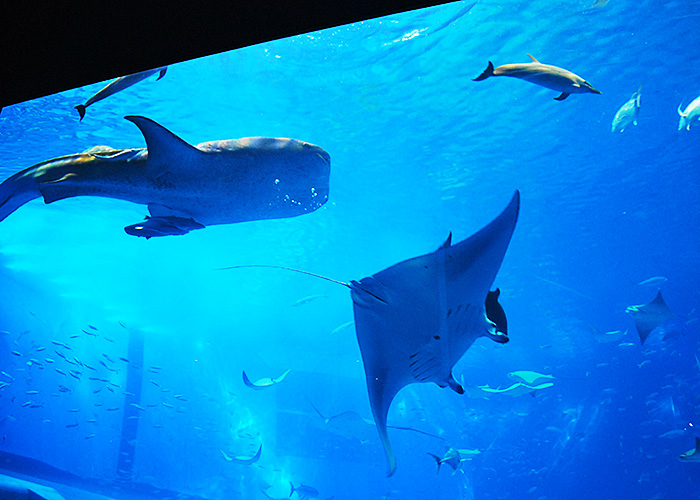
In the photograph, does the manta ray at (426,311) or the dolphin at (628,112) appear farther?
the dolphin at (628,112)

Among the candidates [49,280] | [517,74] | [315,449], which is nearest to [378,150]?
[517,74]

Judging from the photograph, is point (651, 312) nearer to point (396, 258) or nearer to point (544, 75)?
point (544, 75)

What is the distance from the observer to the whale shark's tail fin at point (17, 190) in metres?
2.15

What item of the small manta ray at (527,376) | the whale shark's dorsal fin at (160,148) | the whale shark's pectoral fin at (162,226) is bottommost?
the small manta ray at (527,376)

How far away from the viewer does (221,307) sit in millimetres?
28078

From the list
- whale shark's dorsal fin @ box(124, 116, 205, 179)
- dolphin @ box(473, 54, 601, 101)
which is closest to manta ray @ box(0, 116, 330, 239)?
whale shark's dorsal fin @ box(124, 116, 205, 179)

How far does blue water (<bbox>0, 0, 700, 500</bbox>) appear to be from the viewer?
26.6ft

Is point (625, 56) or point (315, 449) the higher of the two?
point (625, 56)

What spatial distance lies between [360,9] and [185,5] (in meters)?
0.83

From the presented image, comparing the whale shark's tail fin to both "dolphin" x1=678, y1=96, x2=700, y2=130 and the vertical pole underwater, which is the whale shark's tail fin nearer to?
"dolphin" x1=678, y1=96, x2=700, y2=130

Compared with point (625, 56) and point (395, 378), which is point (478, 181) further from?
point (395, 378)

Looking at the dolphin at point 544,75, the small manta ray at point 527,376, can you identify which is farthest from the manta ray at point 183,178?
the small manta ray at point 527,376

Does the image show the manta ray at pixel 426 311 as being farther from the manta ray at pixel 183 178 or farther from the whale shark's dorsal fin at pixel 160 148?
the whale shark's dorsal fin at pixel 160 148

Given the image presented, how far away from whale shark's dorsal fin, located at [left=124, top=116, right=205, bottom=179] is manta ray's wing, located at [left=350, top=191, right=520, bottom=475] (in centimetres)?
116
